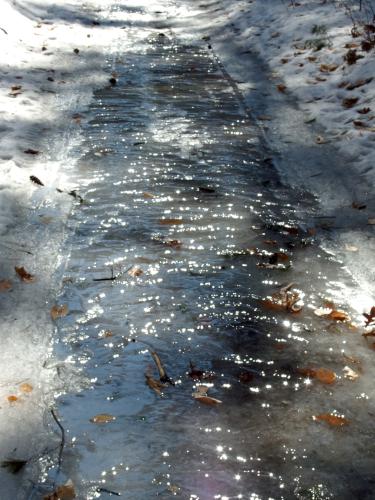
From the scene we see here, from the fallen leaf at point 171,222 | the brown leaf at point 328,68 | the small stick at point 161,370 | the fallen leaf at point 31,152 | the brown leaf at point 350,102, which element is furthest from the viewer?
the brown leaf at point 328,68

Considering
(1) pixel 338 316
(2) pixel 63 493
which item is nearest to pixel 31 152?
(1) pixel 338 316

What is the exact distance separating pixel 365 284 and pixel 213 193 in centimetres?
162

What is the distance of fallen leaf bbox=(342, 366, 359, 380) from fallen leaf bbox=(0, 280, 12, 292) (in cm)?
209

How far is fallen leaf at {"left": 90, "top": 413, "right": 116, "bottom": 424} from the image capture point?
2721 mm

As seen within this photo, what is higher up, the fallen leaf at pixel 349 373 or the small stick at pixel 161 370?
the fallen leaf at pixel 349 373

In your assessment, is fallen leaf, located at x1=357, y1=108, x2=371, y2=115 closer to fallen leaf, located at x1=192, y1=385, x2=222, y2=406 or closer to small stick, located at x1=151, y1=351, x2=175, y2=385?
small stick, located at x1=151, y1=351, x2=175, y2=385

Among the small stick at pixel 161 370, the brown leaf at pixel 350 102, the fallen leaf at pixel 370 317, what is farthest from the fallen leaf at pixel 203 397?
the brown leaf at pixel 350 102

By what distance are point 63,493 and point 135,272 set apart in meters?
1.67

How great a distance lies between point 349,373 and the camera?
305 centimetres

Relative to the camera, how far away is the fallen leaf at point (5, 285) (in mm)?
3640

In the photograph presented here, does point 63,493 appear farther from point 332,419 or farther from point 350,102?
point 350,102

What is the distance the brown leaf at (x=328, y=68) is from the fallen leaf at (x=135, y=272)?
5048 mm

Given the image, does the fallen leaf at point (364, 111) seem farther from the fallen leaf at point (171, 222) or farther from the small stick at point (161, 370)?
the small stick at point (161, 370)

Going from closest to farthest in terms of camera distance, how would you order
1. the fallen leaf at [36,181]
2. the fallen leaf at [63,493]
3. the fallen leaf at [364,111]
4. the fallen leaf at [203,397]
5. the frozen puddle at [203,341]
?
the fallen leaf at [63,493] → the frozen puddle at [203,341] → the fallen leaf at [203,397] → the fallen leaf at [36,181] → the fallen leaf at [364,111]
